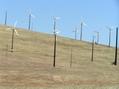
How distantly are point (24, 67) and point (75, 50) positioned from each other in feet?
144

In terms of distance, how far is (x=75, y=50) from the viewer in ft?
423

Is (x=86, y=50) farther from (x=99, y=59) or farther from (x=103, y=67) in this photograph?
(x=103, y=67)

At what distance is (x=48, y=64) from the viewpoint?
316 feet

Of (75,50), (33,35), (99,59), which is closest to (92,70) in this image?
(99,59)

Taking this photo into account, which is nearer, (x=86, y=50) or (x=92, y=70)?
(x=92, y=70)

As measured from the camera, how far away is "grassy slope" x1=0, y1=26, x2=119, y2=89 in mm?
73000

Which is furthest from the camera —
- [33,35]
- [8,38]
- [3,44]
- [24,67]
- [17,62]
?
[33,35]

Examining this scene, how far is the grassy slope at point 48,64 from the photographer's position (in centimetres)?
7300

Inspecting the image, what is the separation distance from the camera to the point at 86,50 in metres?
133

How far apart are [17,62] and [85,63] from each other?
20.7m

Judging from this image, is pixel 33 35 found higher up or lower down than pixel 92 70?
higher up

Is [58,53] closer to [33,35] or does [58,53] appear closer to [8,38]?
[8,38]

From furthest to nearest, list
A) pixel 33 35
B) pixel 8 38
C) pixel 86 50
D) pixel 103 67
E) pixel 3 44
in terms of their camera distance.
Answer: pixel 33 35, pixel 86 50, pixel 8 38, pixel 3 44, pixel 103 67

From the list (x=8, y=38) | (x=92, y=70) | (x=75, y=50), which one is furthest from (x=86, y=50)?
(x=92, y=70)
